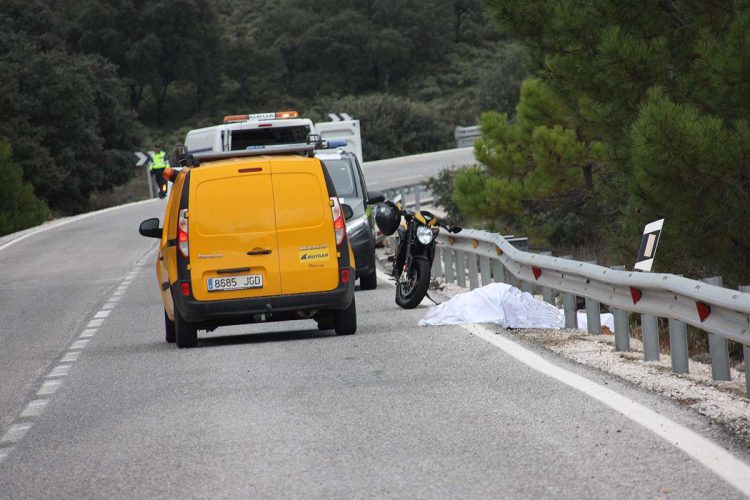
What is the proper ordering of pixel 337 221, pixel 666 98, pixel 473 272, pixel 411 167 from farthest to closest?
1. pixel 411 167
2. pixel 473 272
3. pixel 666 98
4. pixel 337 221

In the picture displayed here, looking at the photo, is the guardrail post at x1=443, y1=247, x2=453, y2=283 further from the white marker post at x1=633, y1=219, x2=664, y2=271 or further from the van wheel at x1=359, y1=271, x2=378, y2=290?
the white marker post at x1=633, y1=219, x2=664, y2=271

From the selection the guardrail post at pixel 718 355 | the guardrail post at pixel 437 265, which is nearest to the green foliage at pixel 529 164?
the guardrail post at pixel 437 265

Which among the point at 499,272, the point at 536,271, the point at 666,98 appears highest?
the point at 666,98

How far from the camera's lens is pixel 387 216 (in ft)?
59.9

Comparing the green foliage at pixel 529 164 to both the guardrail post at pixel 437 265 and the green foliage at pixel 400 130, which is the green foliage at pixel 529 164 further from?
the green foliage at pixel 400 130

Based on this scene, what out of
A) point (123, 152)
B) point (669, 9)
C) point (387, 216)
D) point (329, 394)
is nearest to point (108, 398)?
point (329, 394)

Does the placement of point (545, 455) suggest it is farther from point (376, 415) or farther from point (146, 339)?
point (146, 339)

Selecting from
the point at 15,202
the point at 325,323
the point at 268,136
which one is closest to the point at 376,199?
the point at 325,323

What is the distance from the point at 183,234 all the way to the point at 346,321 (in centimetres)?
179

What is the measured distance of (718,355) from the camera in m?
10.3

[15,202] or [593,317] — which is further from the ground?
[593,317]

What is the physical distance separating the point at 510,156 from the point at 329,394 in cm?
2094

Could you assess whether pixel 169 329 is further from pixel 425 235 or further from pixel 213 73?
pixel 213 73

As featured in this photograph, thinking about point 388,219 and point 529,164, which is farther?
point 529,164
